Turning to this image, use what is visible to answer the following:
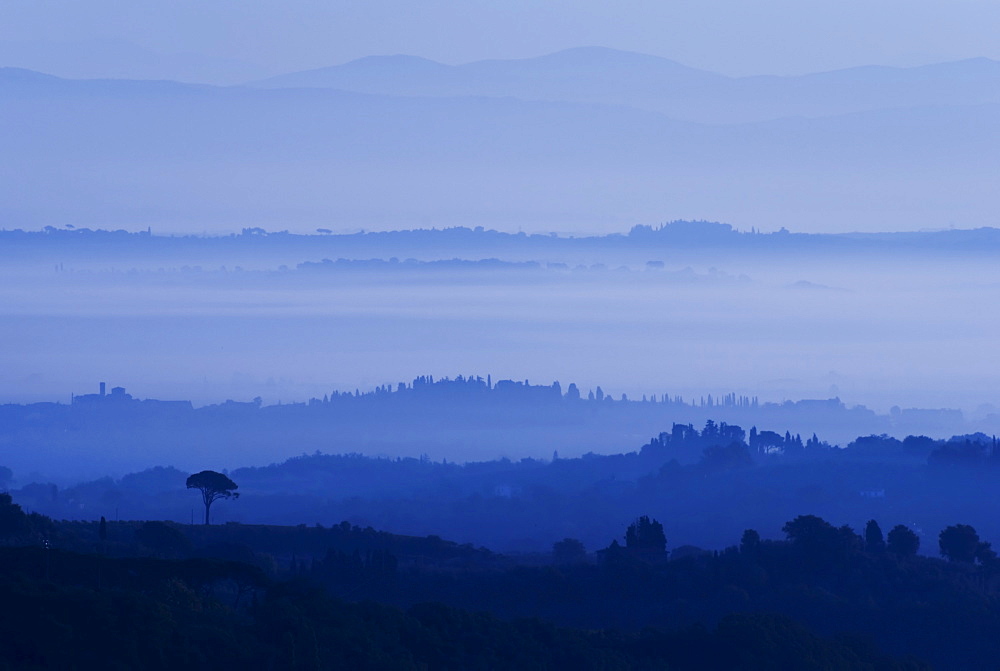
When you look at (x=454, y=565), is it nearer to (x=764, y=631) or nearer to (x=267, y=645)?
(x=764, y=631)

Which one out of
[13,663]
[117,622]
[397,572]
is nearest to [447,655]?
[117,622]

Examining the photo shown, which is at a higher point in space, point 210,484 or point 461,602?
point 210,484

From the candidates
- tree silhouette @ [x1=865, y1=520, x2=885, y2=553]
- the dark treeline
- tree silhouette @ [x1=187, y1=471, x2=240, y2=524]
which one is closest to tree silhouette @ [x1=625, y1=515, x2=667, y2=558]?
the dark treeline

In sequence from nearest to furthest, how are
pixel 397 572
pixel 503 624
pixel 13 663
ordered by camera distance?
pixel 13 663 → pixel 503 624 → pixel 397 572

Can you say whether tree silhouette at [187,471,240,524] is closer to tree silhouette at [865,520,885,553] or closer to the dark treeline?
the dark treeline

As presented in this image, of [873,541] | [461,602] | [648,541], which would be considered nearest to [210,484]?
[648,541]

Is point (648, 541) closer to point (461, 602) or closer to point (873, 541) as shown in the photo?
point (873, 541)

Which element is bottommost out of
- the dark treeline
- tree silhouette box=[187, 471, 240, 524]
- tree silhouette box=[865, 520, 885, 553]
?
the dark treeline

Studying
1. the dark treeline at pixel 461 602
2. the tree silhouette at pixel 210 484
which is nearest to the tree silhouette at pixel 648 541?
the dark treeline at pixel 461 602

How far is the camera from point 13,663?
215ft

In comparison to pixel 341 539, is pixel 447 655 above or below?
below

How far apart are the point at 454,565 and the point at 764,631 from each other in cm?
5766

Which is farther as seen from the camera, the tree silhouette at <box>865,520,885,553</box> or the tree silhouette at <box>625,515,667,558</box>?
the tree silhouette at <box>625,515,667,558</box>

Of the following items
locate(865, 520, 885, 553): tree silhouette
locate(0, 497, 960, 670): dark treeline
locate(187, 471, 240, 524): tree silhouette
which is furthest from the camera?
locate(187, 471, 240, 524): tree silhouette
